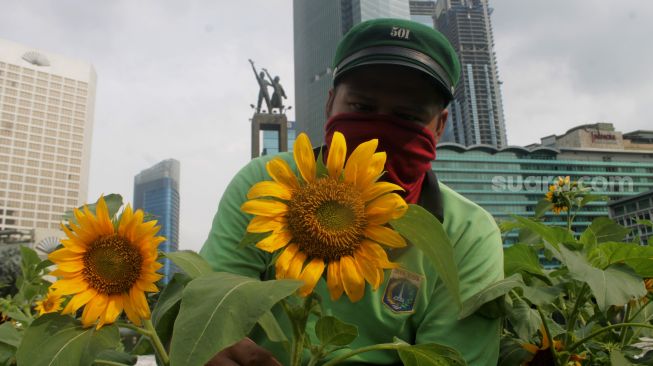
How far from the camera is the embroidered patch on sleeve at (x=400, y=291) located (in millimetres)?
869

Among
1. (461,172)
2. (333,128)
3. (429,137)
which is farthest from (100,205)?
(461,172)

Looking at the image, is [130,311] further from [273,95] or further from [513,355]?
[273,95]

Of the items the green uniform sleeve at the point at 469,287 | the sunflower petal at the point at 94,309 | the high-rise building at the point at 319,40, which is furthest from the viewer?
the high-rise building at the point at 319,40

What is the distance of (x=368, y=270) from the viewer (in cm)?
47

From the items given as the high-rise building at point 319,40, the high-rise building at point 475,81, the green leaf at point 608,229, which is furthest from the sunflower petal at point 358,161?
the high-rise building at point 475,81

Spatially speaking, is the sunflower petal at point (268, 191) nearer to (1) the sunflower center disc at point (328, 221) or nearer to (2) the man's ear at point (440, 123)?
(1) the sunflower center disc at point (328, 221)

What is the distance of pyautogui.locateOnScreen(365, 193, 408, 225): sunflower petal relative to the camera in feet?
1.50

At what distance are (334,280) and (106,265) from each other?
335mm

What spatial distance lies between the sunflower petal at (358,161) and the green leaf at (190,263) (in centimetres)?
19

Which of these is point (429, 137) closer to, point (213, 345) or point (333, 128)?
point (333, 128)

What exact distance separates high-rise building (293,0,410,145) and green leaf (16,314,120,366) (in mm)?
69345

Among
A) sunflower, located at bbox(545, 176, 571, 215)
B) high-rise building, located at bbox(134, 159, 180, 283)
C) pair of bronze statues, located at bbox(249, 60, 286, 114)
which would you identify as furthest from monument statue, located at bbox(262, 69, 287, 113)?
high-rise building, located at bbox(134, 159, 180, 283)

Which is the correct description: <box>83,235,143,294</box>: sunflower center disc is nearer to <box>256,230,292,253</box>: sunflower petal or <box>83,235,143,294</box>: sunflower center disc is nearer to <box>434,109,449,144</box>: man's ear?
<box>256,230,292,253</box>: sunflower petal

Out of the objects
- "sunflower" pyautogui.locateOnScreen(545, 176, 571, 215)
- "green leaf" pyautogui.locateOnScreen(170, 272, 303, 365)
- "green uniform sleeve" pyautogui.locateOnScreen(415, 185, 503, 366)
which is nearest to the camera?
"green leaf" pyautogui.locateOnScreen(170, 272, 303, 365)
